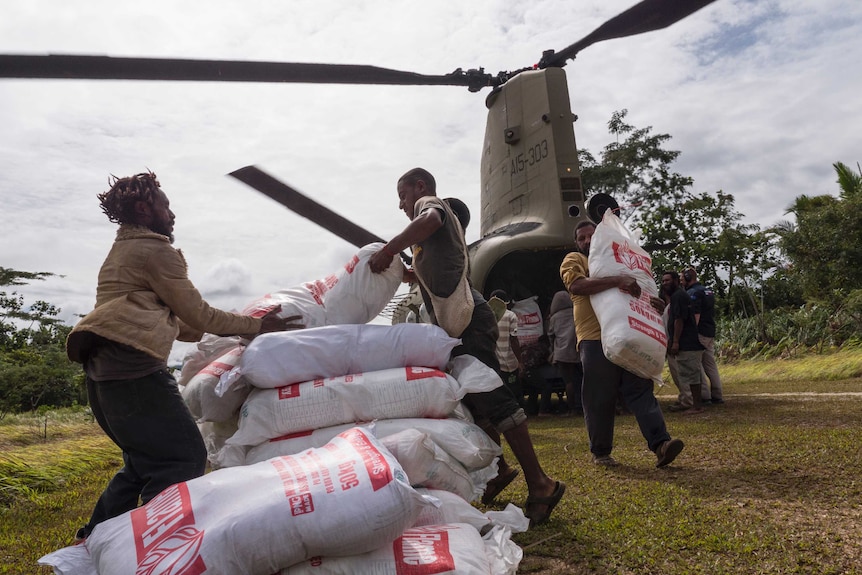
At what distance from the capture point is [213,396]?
2.72m

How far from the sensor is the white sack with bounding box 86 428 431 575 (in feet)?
5.26

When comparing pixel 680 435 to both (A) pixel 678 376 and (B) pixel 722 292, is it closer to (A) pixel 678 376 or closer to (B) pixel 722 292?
(A) pixel 678 376

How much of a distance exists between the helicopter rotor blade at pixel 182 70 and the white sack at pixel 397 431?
3081mm

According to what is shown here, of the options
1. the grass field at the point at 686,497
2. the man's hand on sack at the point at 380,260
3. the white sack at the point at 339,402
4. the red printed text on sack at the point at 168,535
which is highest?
the man's hand on sack at the point at 380,260

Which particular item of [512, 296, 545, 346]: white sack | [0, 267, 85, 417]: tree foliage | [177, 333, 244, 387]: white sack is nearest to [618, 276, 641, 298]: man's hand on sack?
[177, 333, 244, 387]: white sack

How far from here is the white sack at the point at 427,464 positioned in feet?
7.27

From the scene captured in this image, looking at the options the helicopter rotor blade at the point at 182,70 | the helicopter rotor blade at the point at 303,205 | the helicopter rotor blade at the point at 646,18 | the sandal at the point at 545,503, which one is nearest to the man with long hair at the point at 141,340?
the sandal at the point at 545,503

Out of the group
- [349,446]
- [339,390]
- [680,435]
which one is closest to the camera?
[349,446]

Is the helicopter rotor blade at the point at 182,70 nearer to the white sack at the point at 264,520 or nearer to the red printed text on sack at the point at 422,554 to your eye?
the white sack at the point at 264,520

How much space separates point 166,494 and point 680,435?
14.0 feet

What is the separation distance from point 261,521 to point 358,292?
1.51 metres

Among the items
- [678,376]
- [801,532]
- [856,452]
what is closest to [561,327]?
[678,376]

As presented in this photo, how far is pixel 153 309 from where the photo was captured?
2.43m

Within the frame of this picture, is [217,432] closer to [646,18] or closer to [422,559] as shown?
[422,559]
